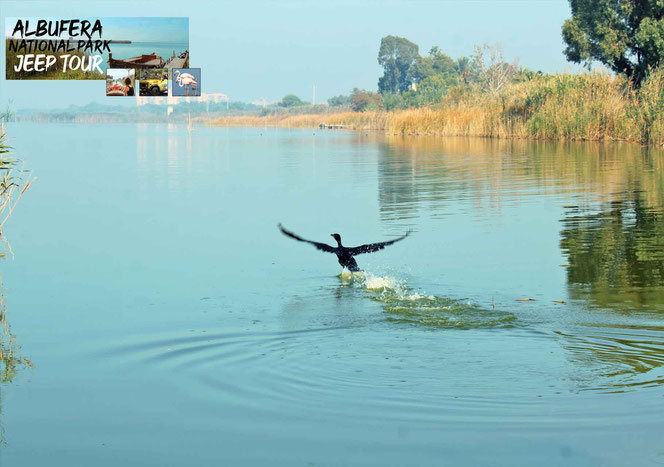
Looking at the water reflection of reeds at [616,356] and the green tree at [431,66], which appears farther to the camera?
the green tree at [431,66]

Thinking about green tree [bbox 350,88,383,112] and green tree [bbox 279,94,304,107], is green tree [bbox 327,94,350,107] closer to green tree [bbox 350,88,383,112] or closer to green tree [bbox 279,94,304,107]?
green tree [bbox 279,94,304,107]

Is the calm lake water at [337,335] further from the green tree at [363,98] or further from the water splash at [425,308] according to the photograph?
the green tree at [363,98]

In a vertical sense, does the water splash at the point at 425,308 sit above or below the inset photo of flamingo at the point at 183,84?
below

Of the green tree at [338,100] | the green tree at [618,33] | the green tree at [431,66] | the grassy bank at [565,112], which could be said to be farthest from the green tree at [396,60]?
the green tree at [618,33]

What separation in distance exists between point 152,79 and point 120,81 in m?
2.19

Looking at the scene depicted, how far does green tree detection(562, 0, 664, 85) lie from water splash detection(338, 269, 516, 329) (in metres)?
33.7

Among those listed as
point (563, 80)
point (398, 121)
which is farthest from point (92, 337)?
point (398, 121)

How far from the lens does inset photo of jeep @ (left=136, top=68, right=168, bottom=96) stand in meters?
37.7

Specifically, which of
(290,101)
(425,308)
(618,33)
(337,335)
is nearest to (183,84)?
(618,33)

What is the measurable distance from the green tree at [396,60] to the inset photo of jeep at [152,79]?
89951mm

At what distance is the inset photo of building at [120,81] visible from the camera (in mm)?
34875

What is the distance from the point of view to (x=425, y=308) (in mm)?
8953

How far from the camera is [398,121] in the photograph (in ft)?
201

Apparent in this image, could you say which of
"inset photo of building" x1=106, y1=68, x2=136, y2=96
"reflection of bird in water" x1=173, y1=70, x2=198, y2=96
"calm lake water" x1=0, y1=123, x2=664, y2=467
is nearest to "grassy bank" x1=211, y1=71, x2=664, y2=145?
"reflection of bird in water" x1=173, y1=70, x2=198, y2=96
